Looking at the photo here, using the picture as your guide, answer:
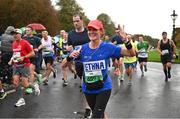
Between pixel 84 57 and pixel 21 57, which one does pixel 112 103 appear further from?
pixel 84 57

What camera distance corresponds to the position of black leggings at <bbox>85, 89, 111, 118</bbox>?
6387 mm

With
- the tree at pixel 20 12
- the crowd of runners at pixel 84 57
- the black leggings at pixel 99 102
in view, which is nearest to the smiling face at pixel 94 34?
the crowd of runners at pixel 84 57

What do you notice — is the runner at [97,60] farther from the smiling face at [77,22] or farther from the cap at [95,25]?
the smiling face at [77,22]

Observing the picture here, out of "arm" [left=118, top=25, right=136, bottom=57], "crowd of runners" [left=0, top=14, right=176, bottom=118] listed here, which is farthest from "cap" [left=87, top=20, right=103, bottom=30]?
"arm" [left=118, top=25, right=136, bottom=57]

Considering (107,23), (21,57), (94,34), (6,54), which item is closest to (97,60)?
(94,34)

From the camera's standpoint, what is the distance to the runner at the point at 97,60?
21.5ft

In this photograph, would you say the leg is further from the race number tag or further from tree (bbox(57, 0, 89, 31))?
tree (bbox(57, 0, 89, 31))

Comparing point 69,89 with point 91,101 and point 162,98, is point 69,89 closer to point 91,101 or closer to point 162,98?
point 162,98

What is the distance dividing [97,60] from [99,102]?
0.58 metres

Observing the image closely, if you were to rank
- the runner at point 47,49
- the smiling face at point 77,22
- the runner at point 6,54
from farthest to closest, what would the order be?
the runner at point 47,49, the runner at point 6,54, the smiling face at point 77,22

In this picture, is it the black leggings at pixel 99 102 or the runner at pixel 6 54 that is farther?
the runner at pixel 6 54

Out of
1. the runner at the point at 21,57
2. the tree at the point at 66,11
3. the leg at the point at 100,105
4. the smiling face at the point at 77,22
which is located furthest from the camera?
the tree at the point at 66,11

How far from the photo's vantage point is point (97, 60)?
6609 millimetres

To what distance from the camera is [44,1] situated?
74875mm
